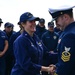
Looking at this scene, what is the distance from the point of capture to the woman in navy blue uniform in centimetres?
534

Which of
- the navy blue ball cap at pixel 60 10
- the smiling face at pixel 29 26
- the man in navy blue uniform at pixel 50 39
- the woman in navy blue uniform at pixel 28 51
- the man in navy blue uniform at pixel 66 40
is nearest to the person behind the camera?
the man in navy blue uniform at pixel 66 40

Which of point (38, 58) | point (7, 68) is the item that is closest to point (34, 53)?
point (38, 58)

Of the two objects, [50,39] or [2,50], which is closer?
[2,50]

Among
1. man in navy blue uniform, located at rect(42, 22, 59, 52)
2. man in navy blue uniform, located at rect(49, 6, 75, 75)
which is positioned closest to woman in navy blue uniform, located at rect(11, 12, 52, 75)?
man in navy blue uniform, located at rect(49, 6, 75, 75)

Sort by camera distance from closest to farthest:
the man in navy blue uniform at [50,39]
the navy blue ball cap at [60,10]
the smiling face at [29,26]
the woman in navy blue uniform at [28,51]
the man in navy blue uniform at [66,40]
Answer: the man in navy blue uniform at [66,40] < the navy blue ball cap at [60,10] < the woman in navy blue uniform at [28,51] < the smiling face at [29,26] < the man in navy blue uniform at [50,39]

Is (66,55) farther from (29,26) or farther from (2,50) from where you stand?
(2,50)

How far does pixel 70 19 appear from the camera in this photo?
432 centimetres

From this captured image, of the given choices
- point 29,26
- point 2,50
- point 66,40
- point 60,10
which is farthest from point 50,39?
point 66,40

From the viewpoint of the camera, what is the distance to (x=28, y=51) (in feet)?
17.6

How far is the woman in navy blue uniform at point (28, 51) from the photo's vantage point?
534cm

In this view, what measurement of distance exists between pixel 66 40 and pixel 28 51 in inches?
52.9

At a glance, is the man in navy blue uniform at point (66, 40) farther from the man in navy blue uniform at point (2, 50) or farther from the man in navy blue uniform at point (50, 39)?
the man in navy blue uniform at point (50, 39)

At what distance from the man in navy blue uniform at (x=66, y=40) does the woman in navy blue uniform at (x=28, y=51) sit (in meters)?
1.07

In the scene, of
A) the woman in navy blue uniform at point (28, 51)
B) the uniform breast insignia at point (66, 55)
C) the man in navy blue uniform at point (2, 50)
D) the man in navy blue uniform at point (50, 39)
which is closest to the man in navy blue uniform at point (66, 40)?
the uniform breast insignia at point (66, 55)
